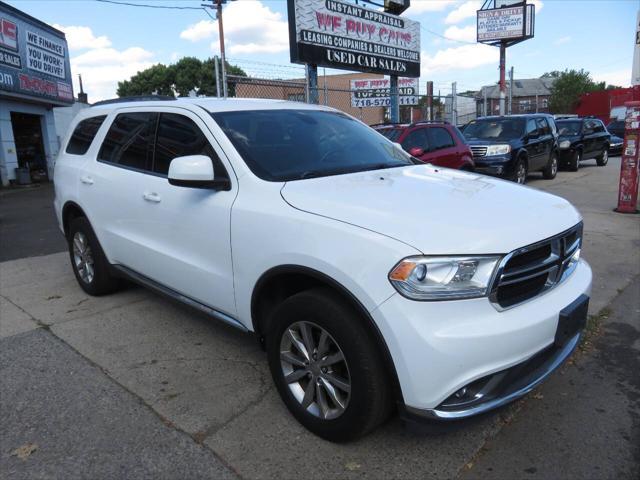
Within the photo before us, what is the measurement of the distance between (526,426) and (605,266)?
3703 millimetres

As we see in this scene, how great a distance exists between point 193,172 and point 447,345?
173 cm

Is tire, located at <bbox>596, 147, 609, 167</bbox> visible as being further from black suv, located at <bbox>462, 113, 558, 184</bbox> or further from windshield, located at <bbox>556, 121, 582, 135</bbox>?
black suv, located at <bbox>462, 113, 558, 184</bbox>

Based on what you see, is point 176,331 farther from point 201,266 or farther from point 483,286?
point 483,286

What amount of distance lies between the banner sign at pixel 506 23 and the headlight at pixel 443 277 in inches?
1145

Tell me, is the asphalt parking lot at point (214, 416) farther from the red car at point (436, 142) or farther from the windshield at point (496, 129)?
the windshield at point (496, 129)

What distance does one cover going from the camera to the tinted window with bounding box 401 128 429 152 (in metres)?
9.53

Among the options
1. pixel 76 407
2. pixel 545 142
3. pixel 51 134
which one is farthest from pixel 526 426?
pixel 51 134

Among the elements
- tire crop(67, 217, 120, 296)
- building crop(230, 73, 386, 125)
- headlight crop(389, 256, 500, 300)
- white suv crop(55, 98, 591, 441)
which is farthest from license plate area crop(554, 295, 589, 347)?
building crop(230, 73, 386, 125)

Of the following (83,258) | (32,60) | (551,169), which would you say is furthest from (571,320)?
(32,60)

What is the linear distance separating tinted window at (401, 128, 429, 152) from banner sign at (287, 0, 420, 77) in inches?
155

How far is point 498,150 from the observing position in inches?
453

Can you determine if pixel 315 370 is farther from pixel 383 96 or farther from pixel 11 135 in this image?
pixel 11 135

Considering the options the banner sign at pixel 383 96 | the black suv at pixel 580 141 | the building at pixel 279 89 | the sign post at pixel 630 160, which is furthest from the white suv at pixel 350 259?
the black suv at pixel 580 141

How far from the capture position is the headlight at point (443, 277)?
220 cm
